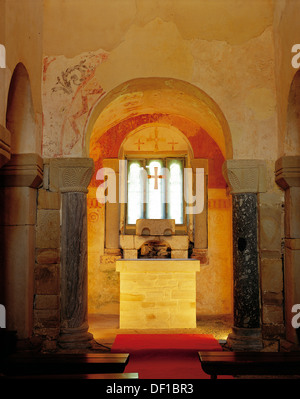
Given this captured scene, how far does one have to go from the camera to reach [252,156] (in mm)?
5711

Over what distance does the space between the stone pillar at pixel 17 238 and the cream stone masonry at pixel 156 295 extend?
6.19 ft

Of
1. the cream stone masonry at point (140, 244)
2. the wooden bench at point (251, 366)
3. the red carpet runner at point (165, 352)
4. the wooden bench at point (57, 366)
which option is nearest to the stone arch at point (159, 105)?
the cream stone masonry at point (140, 244)

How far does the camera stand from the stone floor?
6.35 meters

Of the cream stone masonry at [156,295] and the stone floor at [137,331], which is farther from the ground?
the cream stone masonry at [156,295]

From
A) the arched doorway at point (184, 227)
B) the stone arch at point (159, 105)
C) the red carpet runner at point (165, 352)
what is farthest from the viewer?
the arched doorway at point (184, 227)

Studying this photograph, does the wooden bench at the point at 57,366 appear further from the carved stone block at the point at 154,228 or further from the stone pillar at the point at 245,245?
the carved stone block at the point at 154,228

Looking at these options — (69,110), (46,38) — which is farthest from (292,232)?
(46,38)

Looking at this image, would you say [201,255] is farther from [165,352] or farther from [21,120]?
[21,120]

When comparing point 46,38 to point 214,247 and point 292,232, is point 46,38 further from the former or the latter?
point 214,247

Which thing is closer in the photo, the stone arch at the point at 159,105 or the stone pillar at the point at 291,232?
the stone pillar at the point at 291,232

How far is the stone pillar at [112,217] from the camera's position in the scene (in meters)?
8.91

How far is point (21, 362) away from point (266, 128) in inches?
157

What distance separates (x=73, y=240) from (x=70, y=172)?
2.82ft

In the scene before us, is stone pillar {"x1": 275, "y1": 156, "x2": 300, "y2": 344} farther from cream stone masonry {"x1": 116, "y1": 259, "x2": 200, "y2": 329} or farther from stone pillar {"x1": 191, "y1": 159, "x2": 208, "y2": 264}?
stone pillar {"x1": 191, "y1": 159, "x2": 208, "y2": 264}
